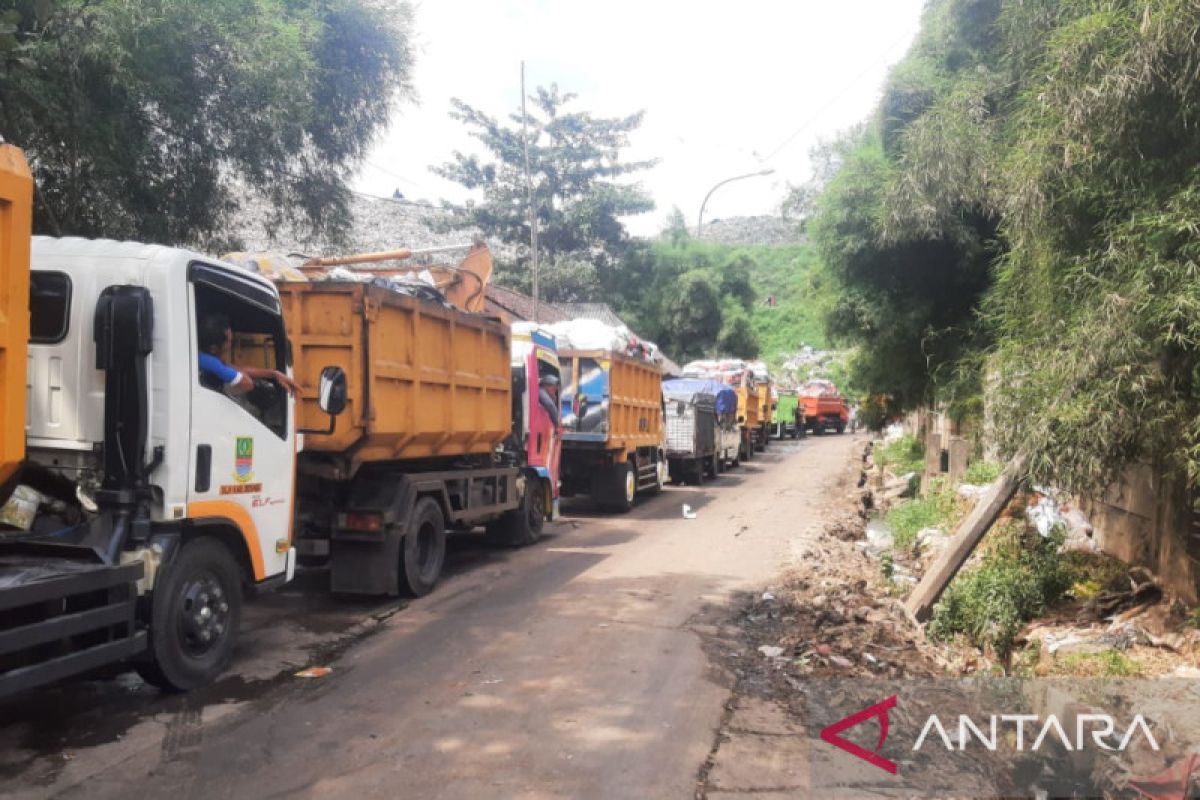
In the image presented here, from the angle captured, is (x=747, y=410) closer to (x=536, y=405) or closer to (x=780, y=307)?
(x=536, y=405)

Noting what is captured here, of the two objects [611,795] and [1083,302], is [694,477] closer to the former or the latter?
[1083,302]

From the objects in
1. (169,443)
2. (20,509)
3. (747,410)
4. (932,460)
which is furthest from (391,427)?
(747,410)

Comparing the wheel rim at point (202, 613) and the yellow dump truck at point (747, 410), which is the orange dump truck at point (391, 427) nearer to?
the wheel rim at point (202, 613)

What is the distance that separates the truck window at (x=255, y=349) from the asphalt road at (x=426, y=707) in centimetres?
162

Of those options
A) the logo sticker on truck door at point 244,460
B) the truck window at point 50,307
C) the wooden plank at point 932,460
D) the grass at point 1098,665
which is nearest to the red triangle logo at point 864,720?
the grass at point 1098,665

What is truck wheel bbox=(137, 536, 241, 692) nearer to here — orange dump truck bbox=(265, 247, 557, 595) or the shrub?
orange dump truck bbox=(265, 247, 557, 595)

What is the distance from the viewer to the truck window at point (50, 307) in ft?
15.7

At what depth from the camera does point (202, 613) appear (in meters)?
5.20

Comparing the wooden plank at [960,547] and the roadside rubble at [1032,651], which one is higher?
the wooden plank at [960,547]

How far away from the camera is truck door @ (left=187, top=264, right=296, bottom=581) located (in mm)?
5094

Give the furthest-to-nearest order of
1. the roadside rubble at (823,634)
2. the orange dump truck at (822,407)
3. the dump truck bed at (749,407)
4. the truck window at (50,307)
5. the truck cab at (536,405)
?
the orange dump truck at (822,407) < the dump truck bed at (749,407) < the truck cab at (536,405) < the roadside rubble at (823,634) < the truck window at (50,307)

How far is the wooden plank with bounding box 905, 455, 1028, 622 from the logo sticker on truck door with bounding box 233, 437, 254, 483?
5.03m

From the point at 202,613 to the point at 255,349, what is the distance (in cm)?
177

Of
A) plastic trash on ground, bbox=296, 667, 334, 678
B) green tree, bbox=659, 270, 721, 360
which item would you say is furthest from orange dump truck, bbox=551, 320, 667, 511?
green tree, bbox=659, 270, 721, 360
